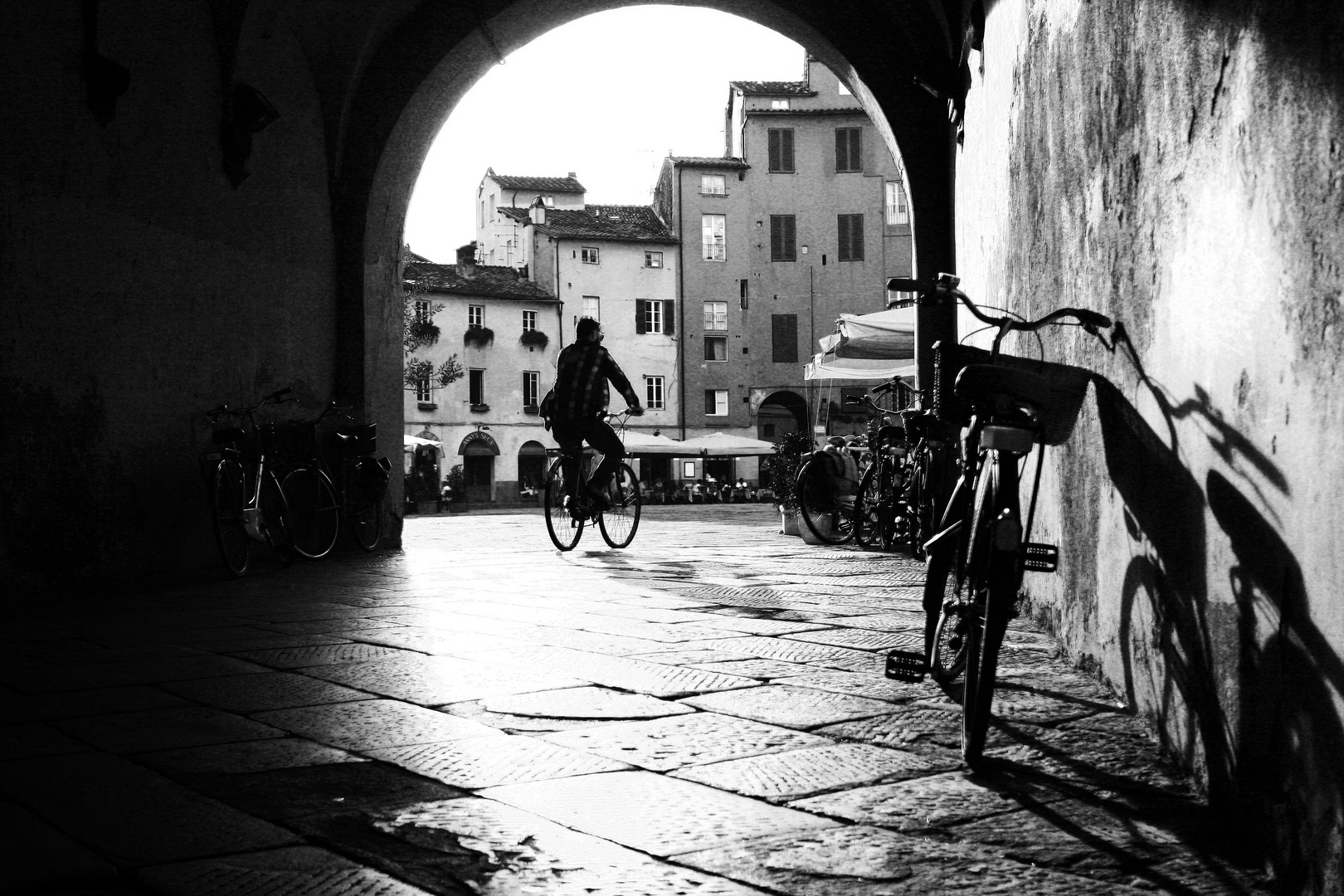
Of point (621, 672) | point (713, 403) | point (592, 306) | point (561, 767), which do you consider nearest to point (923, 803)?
point (561, 767)

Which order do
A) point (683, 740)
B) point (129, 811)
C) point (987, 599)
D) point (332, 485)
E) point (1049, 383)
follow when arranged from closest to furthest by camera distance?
point (129, 811) < point (987, 599) < point (683, 740) < point (1049, 383) < point (332, 485)

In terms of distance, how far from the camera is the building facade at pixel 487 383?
47.6 metres

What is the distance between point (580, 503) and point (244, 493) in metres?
2.51

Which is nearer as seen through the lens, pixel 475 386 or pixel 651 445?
pixel 651 445

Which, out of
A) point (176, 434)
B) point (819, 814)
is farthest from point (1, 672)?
point (176, 434)

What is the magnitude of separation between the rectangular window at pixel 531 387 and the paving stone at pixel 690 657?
1747 inches

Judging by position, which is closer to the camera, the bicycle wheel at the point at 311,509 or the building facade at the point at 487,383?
the bicycle wheel at the point at 311,509

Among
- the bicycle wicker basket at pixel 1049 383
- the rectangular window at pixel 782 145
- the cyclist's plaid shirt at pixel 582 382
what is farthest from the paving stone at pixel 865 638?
the rectangular window at pixel 782 145

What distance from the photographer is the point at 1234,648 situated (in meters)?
2.48

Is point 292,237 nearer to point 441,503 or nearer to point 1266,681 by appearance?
point 1266,681

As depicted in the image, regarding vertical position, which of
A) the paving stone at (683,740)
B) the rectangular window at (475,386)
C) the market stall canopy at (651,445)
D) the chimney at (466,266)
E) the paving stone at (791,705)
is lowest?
the paving stone at (683,740)

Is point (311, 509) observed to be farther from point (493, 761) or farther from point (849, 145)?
point (849, 145)

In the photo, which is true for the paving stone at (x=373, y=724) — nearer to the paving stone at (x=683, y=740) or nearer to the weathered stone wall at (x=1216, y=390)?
the paving stone at (x=683, y=740)

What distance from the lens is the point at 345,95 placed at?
1009cm
